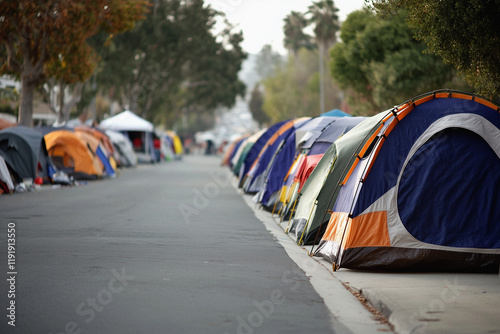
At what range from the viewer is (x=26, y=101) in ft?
103

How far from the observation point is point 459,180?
10.6 metres

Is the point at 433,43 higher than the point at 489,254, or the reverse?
the point at 433,43

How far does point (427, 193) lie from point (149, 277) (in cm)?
403

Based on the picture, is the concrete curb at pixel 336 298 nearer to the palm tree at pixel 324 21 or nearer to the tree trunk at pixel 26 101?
the tree trunk at pixel 26 101

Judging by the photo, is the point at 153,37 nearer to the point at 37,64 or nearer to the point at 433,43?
the point at 37,64

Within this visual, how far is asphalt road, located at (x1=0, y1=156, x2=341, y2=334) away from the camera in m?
6.97

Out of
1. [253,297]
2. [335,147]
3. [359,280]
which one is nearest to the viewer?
[253,297]

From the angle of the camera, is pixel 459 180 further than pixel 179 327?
Yes

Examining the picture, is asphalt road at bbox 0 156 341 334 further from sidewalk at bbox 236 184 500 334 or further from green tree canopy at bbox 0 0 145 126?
green tree canopy at bbox 0 0 145 126

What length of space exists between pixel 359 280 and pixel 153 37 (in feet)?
161

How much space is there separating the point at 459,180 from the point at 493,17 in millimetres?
2277

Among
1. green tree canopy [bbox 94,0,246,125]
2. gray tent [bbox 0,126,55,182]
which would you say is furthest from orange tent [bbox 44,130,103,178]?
green tree canopy [bbox 94,0,246,125]

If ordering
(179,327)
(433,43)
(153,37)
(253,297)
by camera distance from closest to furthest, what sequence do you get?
(179,327), (253,297), (433,43), (153,37)

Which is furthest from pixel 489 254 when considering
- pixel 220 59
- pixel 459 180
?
Result: pixel 220 59
